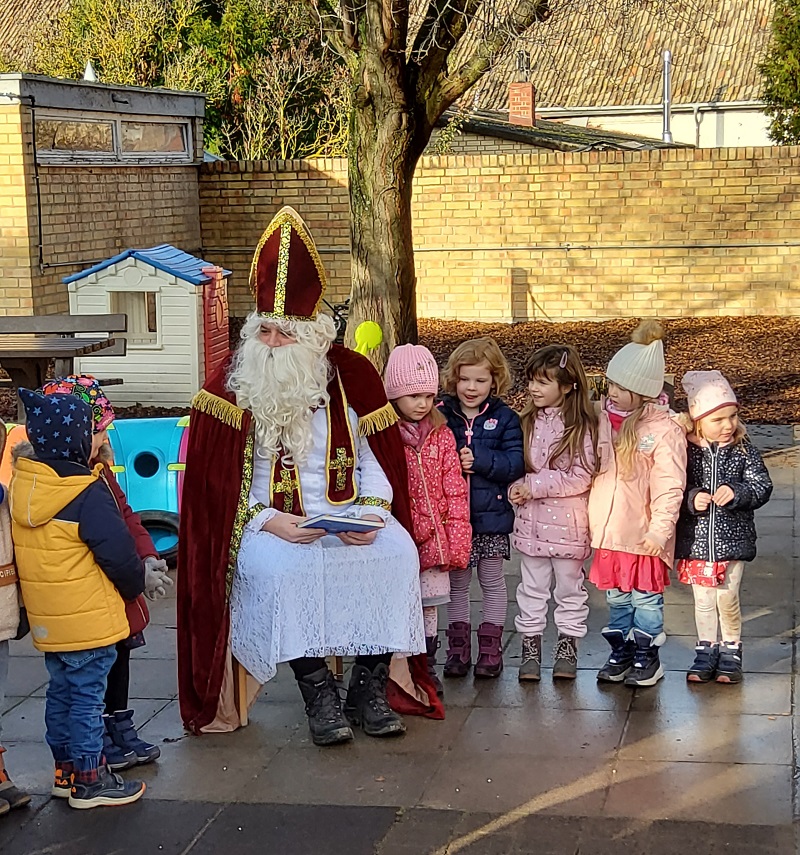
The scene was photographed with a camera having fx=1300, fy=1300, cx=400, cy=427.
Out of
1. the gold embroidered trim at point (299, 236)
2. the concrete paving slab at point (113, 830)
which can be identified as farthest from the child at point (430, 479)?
the concrete paving slab at point (113, 830)

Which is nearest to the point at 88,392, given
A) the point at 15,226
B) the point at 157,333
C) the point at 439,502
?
the point at 439,502

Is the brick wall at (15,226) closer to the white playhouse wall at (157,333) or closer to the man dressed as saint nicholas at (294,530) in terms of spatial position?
the white playhouse wall at (157,333)

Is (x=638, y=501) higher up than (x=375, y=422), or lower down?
lower down

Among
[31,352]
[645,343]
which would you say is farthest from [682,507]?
[31,352]

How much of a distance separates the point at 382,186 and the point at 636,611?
5824 mm

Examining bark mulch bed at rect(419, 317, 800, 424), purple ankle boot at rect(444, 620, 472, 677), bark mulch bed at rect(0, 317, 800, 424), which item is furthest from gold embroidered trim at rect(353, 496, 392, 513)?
bark mulch bed at rect(419, 317, 800, 424)

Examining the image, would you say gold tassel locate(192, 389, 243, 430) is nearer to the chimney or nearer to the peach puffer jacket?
the peach puffer jacket

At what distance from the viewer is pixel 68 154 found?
1480 centimetres

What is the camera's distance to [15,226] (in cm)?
1386

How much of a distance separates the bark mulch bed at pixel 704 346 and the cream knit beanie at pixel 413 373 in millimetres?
Answer: 6377

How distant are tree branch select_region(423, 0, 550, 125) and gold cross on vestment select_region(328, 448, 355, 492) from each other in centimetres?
576

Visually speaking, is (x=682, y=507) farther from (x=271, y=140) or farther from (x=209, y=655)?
(x=271, y=140)

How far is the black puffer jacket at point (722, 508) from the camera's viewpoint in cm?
523

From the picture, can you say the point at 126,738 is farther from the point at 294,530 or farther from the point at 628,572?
the point at 628,572
